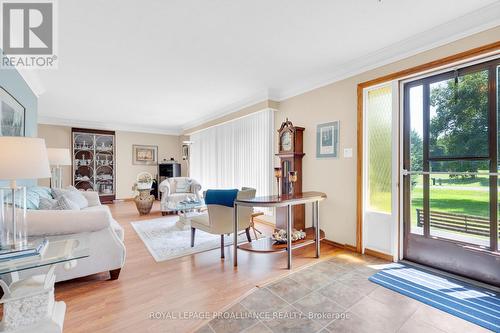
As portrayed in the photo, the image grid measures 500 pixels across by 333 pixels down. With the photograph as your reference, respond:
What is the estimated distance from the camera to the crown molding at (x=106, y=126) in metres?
6.39

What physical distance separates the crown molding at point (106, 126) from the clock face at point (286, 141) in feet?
17.8

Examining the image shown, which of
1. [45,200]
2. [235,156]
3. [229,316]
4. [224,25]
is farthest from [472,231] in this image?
[45,200]

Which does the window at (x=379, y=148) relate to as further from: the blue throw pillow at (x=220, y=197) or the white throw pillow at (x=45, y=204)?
the white throw pillow at (x=45, y=204)

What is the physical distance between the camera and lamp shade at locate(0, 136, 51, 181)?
143 centimetres

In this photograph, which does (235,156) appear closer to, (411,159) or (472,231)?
(411,159)

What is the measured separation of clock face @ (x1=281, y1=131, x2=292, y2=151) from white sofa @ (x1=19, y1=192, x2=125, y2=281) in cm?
264

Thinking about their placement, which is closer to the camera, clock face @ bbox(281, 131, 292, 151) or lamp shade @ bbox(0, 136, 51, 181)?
lamp shade @ bbox(0, 136, 51, 181)

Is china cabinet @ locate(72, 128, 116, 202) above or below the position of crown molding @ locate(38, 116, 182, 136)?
below

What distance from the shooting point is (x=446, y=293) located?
201 cm

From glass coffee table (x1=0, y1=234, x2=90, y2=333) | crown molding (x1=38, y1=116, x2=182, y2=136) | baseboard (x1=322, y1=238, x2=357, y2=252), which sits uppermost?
crown molding (x1=38, y1=116, x2=182, y2=136)

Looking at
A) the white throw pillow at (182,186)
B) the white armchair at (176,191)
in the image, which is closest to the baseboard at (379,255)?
the white armchair at (176,191)

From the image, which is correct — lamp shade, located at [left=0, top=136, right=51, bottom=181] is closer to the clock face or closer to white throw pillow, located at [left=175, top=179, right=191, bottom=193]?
the clock face
